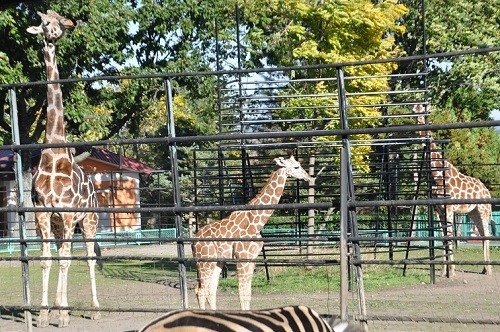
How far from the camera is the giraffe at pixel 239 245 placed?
357 inches

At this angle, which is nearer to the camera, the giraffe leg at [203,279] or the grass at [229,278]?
the giraffe leg at [203,279]

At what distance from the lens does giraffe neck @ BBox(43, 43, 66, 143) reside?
9.98m

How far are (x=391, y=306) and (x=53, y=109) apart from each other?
Answer: 14.6 ft

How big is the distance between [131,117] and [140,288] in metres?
13.8

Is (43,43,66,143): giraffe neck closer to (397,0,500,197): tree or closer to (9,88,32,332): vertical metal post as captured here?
(9,88,32,332): vertical metal post

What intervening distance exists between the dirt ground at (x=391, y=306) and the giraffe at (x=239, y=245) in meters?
0.39

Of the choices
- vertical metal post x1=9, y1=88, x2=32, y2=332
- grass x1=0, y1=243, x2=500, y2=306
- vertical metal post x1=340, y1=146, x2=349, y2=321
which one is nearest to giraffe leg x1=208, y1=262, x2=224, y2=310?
grass x1=0, y1=243, x2=500, y2=306

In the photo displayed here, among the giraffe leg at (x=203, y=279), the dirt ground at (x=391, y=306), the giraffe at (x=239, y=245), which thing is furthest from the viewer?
the giraffe at (x=239, y=245)

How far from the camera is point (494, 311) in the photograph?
30.0 feet

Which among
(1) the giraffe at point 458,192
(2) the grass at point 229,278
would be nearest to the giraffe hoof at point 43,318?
(2) the grass at point 229,278

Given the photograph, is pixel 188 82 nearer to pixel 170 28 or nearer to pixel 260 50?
pixel 170 28

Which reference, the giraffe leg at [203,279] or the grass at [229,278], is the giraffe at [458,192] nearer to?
the grass at [229,278]

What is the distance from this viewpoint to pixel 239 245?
32.3ft

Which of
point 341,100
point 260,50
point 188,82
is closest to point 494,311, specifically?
point 341,100
